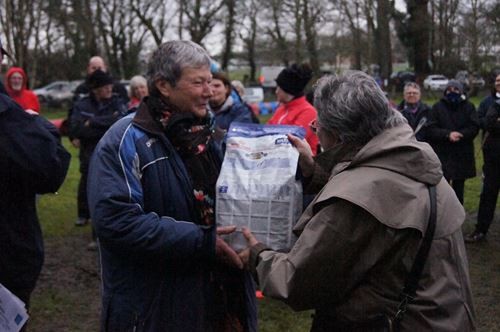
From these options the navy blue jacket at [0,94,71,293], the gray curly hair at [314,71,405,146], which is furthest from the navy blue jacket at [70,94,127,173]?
the gray curly hair at [314,71,405,146]

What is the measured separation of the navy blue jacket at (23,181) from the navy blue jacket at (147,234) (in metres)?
0.32

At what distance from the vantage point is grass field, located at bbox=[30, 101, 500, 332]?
187 inches

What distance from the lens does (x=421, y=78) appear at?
36406 millimetres

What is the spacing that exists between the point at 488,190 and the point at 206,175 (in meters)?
5.22

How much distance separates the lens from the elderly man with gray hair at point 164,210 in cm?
226

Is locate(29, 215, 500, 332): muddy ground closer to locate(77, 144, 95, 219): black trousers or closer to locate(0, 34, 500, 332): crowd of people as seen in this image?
locate(77, 144, 95, 219): black trousers

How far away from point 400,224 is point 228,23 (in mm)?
41201

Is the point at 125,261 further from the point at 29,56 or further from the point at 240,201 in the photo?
the point at 29,56

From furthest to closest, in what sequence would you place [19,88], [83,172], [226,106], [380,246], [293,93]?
[19,88] < [83,172] < [293,93] < [226,106] < [380,246]

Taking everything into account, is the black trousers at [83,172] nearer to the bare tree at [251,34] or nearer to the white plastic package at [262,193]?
the white plastic package at [262,193]

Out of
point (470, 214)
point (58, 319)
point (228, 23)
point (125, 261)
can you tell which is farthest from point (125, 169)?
point (228, 23)

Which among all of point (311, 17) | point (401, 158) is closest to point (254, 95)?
point (311, 17)

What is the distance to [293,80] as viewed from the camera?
563cm

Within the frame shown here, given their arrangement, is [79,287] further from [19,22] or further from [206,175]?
[19,22]
